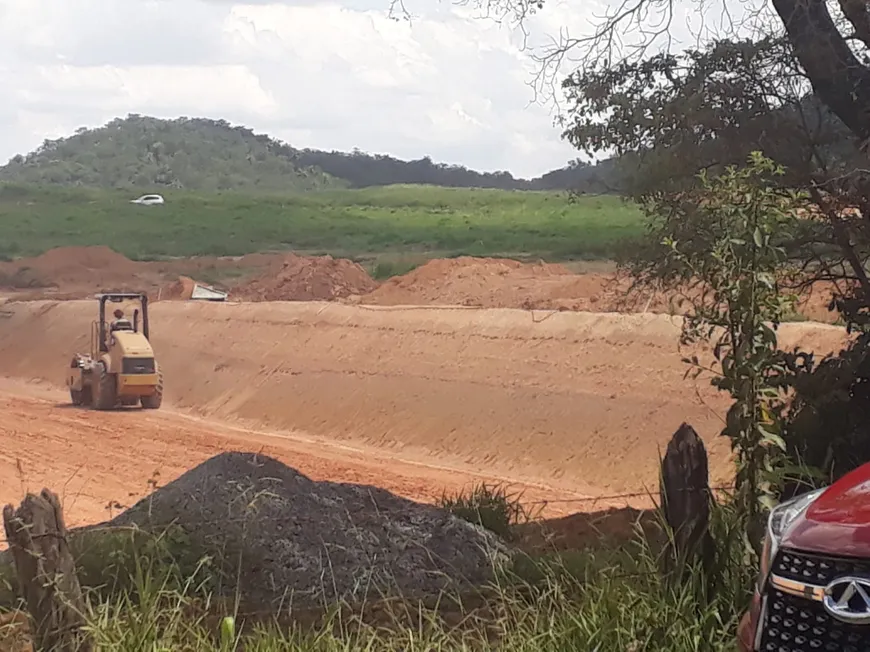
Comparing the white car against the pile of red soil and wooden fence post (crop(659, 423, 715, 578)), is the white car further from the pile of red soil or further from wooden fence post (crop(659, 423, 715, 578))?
wooden fence post (crop(659, 423, 715, 578))

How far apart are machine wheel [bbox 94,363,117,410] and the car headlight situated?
75.8 feet

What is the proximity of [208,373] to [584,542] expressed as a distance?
23.8 m

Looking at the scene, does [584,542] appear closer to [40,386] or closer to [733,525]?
[733,525]

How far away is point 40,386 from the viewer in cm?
→ 3512

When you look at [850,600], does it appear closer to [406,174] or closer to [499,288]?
[499,288]

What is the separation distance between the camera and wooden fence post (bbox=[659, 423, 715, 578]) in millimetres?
6266

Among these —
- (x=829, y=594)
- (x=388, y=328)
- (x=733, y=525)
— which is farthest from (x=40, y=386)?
(x=829, y=594)

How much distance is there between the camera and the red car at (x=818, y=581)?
4129 millimetres

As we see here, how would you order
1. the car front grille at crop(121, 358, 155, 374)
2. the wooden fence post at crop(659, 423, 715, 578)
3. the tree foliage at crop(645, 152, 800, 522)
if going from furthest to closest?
the car front grille at crop(121, 358, 155, 374) < the tree foliage at crop(645, 152, 800, 522) < the wooden fence post at crop(659, 423, 715, 578)

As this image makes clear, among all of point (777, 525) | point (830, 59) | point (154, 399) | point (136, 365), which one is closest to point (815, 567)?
point (777, 525)

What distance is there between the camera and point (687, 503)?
632cm

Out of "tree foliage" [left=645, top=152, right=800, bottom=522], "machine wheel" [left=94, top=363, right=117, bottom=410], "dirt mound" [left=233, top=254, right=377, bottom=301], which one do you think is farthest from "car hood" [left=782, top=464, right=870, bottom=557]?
"dirt mound" [left=233, top=254, right=377, bottom=301]

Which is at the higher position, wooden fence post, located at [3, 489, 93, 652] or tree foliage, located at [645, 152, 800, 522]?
tree foliage, located at [645, 152, 800, 522]

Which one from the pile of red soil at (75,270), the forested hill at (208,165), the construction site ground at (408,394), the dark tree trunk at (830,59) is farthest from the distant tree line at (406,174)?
the dark tree trunk at (830,59)
